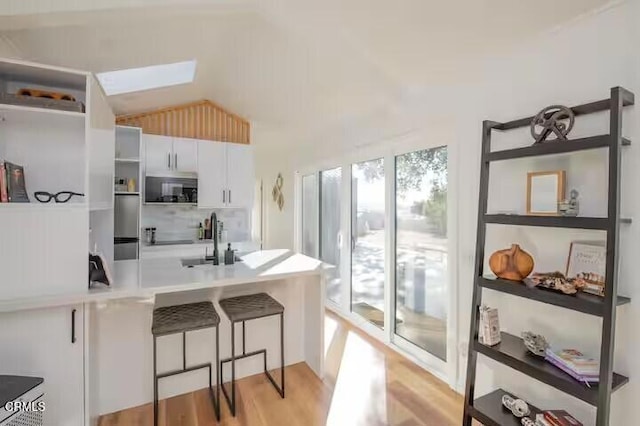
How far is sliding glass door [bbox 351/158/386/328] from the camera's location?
11.1 feet

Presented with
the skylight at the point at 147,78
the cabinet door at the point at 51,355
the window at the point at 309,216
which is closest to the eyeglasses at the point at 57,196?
the cabinet door at the point at 51,355

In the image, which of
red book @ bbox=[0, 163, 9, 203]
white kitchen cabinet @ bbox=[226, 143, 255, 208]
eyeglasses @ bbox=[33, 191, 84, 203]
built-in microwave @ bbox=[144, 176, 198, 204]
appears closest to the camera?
red book @ bbox=[0, 163, 9, 203]

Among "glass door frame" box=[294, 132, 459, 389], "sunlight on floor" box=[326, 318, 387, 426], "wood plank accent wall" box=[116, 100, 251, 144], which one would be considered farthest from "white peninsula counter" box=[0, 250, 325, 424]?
"wood plank accent wall" box=[116, 100, 251, 144]

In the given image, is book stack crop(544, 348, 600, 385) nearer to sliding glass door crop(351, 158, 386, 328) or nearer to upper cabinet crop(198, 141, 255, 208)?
sliding glass door crop(351, 158, 386, 328)

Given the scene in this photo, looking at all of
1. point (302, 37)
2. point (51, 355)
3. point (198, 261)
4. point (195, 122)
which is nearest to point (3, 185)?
point (51, 355)

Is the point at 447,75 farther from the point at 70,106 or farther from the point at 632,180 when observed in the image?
the point at 70,106

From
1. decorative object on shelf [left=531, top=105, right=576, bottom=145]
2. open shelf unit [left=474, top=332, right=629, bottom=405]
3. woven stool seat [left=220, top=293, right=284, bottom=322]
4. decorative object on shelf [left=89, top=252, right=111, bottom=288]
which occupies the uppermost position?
decorative object on shelf [left=531, top=105, right=576, bottom=145]

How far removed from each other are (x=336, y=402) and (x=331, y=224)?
2.47 metres

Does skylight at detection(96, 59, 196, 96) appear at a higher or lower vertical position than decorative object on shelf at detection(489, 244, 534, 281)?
higher

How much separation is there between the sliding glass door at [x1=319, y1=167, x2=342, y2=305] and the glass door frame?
10cm

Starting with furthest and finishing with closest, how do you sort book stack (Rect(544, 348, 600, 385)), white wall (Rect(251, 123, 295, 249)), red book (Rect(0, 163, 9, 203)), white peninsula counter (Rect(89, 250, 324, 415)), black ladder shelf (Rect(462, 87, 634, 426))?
white wall (Rect(251, 123, 295, 249)), white peninsula counter (Rect(89, 250, 324, 415)), red book (Rect(0, 163, 9, 203)), book stack (Rect(544, 348, 600, 385)), black ladder shelf (Rect(462, 87, 634, 426))

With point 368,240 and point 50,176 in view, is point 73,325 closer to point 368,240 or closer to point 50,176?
point 50,176

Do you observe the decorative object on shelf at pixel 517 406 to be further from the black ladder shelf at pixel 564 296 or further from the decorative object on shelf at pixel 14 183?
the decorative object on shelf at pixel 14 183

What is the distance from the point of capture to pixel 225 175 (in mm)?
4492
